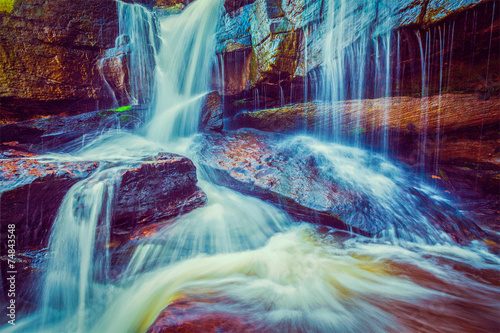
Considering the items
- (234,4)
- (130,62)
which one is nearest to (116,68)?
(130,62)

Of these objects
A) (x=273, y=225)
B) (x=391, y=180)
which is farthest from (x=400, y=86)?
(x=273, y=225)

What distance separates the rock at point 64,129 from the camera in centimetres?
448

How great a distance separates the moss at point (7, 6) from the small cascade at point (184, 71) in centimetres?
336

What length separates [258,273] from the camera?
9.50ft

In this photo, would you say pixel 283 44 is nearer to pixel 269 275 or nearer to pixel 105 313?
pixel 269 275

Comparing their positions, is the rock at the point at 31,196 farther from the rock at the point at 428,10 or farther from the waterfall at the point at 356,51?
the rock at the point at 428,10

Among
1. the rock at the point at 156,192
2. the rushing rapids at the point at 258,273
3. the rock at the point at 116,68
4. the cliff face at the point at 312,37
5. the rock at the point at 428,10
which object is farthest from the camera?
Answer: the rock at the point at 116,68

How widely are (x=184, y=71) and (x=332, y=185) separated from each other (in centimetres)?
623

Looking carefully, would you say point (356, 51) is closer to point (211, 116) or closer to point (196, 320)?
point (211, 116)

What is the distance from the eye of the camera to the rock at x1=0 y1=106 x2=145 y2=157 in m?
4.48

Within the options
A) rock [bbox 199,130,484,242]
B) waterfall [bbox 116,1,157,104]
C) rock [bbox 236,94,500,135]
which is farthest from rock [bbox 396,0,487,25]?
waterfall [bbox 116,1,157,104]

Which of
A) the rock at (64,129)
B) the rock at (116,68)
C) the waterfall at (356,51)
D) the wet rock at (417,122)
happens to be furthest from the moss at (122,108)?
the waterfall at (356,51)

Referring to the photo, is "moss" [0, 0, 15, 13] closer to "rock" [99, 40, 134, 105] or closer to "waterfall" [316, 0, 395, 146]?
"rock" [99, 40, 134, 105]

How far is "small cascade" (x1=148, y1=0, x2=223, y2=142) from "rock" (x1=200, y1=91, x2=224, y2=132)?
194mm
